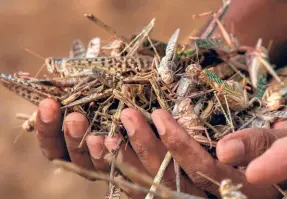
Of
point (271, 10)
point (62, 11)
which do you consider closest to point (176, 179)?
point (271, 10)

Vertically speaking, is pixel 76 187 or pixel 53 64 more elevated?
pixel 53 64

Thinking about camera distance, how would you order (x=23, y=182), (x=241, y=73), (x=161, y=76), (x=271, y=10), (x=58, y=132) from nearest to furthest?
1. (x=161, y=76)
2. (x=58, y=132)
3. (x=241, y=73)
4. (x=271, y=10)
5. (x=23, y=182)

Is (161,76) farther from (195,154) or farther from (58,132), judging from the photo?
(58,132)

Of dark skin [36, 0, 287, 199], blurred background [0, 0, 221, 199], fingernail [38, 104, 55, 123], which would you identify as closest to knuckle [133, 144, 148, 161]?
dark skin [36, 0, 287, 199]

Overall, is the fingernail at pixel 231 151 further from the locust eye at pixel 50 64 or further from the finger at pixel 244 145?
the locust eye at pixel 50 64

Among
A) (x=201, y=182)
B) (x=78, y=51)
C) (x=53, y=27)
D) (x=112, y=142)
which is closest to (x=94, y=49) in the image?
(x=78, y=51)
